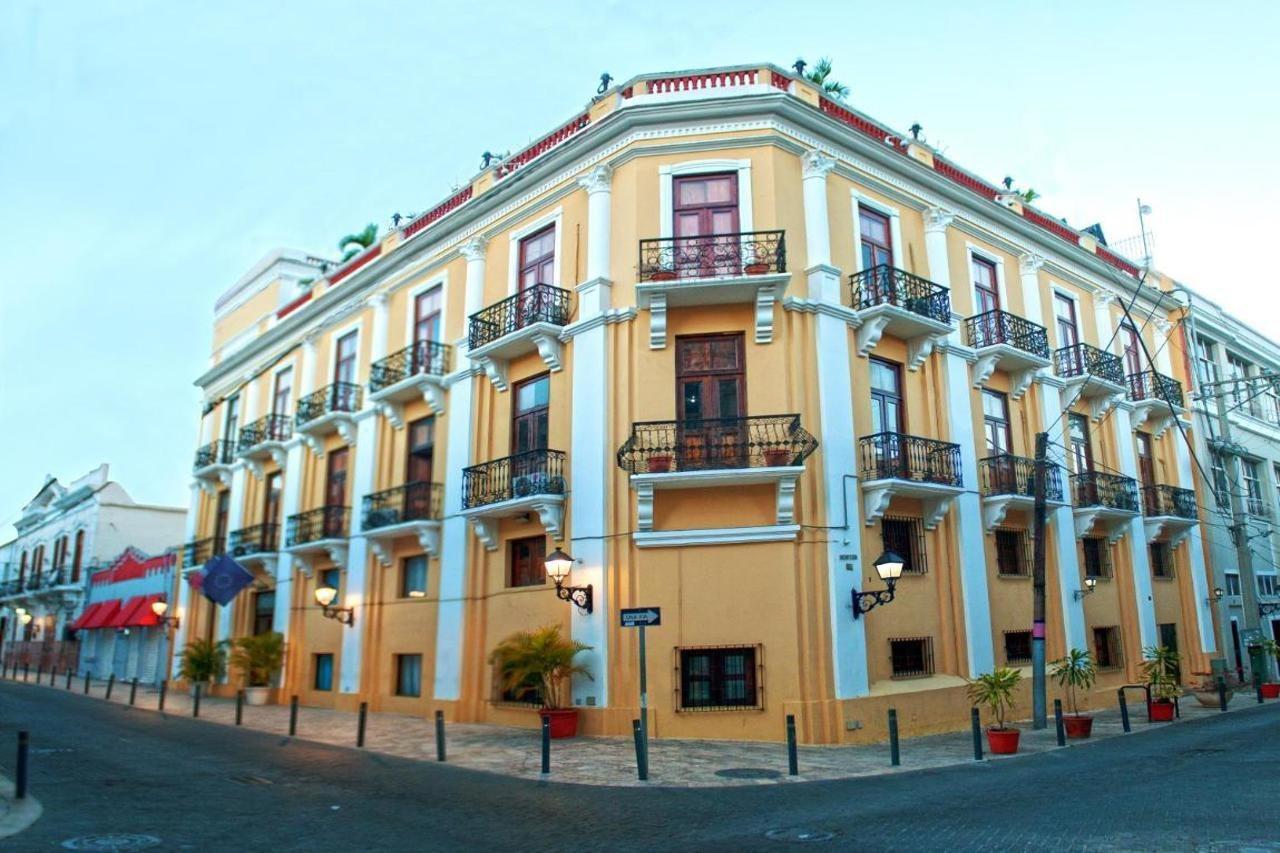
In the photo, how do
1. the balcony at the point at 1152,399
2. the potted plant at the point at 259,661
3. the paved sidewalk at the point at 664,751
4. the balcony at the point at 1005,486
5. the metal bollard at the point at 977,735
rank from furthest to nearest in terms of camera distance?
the balcony at the point at 1152,399
the potted plant at the point at 259,661
the balcony at the point at 1005,486
the metal bollard at the point at 977,735
the paved sidewalk at the point at 664,751

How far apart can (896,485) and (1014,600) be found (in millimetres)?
5552

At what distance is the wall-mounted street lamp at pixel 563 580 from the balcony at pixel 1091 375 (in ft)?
46.3

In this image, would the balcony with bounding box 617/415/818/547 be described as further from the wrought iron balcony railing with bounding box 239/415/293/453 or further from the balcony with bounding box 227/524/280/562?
the wrought iron balcony railing with bounding box 239/415/293/453

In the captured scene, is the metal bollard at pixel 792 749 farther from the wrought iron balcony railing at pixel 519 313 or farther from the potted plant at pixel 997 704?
the wrought iron balcony railing at pixel 519 313

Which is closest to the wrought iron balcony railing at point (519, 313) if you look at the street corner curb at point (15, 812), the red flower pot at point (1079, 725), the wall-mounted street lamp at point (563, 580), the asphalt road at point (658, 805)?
the wall-mounted street lamp at point (563, 580)

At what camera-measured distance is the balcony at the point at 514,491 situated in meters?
18.1

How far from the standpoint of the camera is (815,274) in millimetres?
17891

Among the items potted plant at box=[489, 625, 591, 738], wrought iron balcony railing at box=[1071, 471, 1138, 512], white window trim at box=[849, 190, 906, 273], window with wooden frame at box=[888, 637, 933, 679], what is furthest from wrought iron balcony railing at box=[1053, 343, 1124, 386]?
potted plant at box=[489, 625, 591, 738]

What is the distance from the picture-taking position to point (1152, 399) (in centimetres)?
2614

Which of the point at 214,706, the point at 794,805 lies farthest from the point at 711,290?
the point at 214,706

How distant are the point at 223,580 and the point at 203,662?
5220 millimetres

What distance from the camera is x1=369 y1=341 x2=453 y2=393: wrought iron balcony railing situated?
73.4 ft

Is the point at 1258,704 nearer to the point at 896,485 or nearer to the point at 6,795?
the point at 896,485

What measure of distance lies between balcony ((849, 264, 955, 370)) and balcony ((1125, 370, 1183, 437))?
9323 mm
